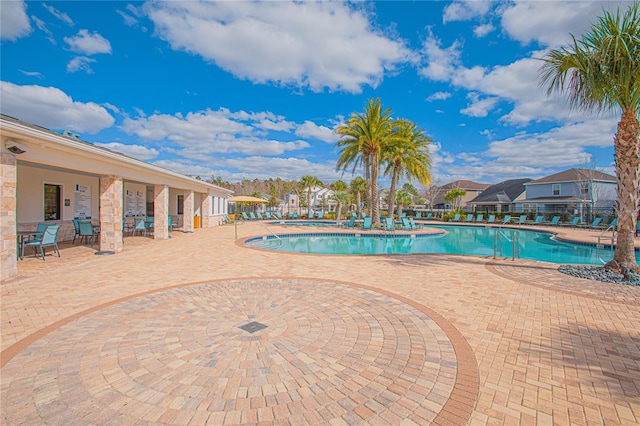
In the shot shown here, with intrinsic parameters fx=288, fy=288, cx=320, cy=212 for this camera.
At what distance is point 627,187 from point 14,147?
48.3ft

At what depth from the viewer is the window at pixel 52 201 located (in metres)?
12.0

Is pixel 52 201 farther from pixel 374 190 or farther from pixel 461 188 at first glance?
pixel 461 188

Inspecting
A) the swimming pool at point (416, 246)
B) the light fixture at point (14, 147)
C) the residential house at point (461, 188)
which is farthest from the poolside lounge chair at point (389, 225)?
the residential house at point (461, 188)

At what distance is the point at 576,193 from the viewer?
32.2 metres

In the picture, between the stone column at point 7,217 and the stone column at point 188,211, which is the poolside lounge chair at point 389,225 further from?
the stone column at point 7,217

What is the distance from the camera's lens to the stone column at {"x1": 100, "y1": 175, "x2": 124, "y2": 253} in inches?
408

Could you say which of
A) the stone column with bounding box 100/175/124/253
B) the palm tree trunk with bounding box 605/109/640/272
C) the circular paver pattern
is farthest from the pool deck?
the stone column with bounding box 100/175/124/253

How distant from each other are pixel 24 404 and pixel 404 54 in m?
16.6

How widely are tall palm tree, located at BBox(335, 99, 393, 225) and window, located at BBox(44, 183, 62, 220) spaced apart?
16674 millimetres

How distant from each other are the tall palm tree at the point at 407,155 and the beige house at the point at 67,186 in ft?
47.2

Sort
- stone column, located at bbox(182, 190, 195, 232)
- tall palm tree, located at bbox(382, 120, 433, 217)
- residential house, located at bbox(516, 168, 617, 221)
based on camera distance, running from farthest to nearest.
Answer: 1. residential house, located at bbox(516, 168, 617, 221)
2. tall palm tree, located at bbox(382, 120, 433, 217)
3. stone column, located at bbox(182, 190, 195, 232)

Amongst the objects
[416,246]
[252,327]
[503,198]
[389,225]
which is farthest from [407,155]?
[503,198]

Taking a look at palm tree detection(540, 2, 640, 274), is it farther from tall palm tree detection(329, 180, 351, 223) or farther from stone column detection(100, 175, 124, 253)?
tall palm tree detection(329, 180, 351, 223)

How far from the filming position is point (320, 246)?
1574 centimetres
